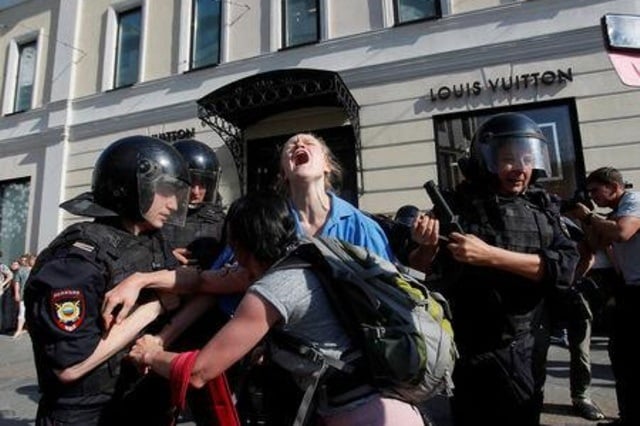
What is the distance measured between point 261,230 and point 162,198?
0.59 meters

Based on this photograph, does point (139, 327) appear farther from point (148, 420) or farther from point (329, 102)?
point (329, 102)

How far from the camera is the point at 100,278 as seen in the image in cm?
153

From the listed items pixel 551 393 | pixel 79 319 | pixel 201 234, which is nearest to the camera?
pixel 79 319

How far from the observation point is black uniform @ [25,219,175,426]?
1.43 metres

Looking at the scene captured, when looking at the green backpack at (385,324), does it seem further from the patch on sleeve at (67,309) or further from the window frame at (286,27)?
the window frame at (286,27)

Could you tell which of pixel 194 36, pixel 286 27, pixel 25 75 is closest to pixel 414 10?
pixel 286 27

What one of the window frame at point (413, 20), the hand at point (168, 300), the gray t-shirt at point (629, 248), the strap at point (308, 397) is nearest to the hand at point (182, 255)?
the hand at point (168, 300)

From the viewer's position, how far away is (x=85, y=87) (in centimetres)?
1130

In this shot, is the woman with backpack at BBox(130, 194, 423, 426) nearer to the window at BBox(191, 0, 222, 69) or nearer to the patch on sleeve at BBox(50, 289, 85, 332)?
the patch on sleeve at BBox(50, 289, 85, 332)

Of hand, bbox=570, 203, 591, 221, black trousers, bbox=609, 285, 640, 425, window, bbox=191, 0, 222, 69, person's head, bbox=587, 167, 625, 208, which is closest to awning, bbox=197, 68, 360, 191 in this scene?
window, bbox=191, 0, 222, 69

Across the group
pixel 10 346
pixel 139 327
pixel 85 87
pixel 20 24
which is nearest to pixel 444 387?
pixel 139 327

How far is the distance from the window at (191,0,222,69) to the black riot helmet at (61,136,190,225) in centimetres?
868

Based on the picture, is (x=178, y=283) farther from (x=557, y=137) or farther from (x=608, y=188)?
(x=557, y=137)

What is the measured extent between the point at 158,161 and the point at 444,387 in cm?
133
